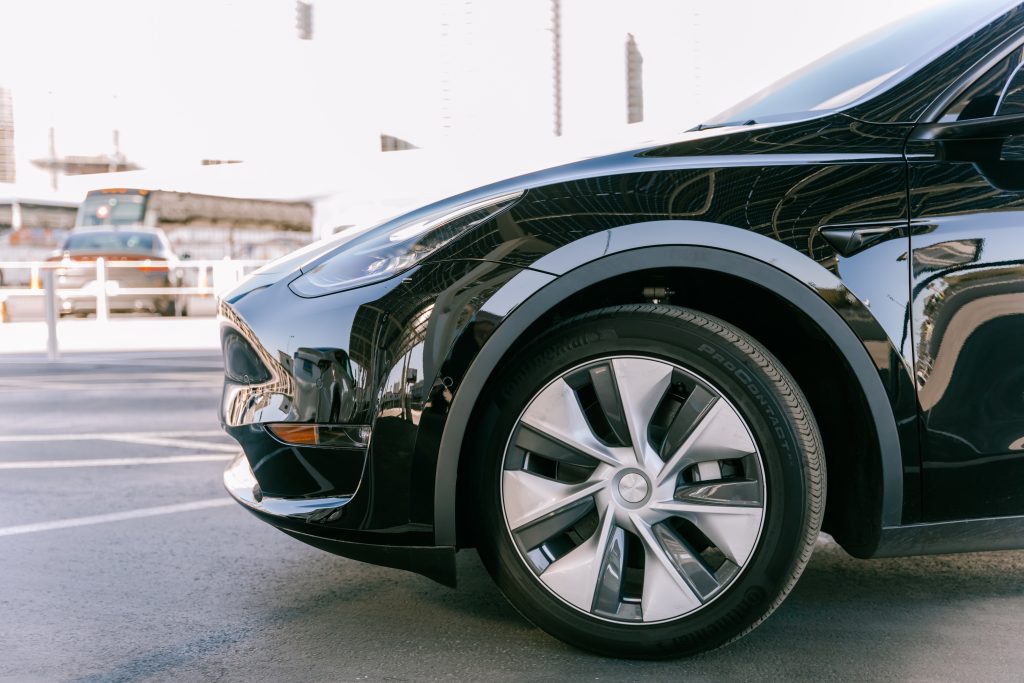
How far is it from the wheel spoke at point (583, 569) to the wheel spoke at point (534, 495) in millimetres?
75

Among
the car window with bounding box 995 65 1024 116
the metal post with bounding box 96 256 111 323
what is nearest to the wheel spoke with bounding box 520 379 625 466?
the car window with bounding box 995 65 1024 116

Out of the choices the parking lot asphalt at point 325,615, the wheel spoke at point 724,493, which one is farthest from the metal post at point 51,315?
the wheel spoke at point 724,493

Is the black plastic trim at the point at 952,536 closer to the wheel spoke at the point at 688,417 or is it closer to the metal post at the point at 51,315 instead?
the wheel spoke at the point at 688,417

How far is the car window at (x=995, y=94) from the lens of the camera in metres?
2.32

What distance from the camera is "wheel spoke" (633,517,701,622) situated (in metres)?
2.22

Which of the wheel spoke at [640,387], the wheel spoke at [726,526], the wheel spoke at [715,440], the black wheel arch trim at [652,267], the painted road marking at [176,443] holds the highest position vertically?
the black wheel arch trim at [652,267]

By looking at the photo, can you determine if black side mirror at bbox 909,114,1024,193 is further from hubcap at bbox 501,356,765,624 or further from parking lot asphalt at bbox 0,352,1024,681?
parking lot asphalt at bbox 0,352,1024,681

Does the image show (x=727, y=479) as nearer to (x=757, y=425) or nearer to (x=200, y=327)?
(x=757, y=425)

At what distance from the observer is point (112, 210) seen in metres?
25.7

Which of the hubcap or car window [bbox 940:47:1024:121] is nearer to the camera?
the hubcap

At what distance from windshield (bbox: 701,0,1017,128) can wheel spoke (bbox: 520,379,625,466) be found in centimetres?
95

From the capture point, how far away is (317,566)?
10.2 feet

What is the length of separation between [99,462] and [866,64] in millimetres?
3825

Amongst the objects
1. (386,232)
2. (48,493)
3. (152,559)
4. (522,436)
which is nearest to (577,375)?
(522,436)
